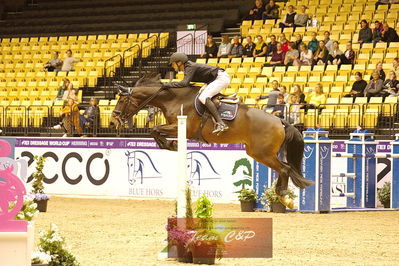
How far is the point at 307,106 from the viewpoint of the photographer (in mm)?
19031

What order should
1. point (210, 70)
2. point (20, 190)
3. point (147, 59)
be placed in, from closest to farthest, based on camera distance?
point (20, 190)
point (210, 70)
point (147, 59)

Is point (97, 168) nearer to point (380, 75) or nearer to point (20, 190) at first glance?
point (380, 75)

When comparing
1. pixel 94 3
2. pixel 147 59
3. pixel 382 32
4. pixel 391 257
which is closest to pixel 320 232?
pixel 391 257

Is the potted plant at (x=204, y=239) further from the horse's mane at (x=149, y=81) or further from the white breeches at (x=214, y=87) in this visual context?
the horse's mane at (x=149, y=81)

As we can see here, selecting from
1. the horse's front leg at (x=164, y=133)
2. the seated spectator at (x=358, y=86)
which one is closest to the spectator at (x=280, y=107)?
the seated spectator at (x=358, y=86)

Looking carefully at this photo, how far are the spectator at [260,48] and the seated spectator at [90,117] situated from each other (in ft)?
16.6

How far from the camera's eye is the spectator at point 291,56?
72.0 feet

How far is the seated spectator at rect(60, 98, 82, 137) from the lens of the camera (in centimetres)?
2094

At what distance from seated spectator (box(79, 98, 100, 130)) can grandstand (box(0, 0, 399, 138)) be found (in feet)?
0.86

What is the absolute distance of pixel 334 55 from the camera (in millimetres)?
21375

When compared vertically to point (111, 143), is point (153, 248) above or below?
below

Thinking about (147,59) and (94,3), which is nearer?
(147,59)

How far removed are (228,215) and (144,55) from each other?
1188 cm

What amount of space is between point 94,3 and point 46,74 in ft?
19.8
